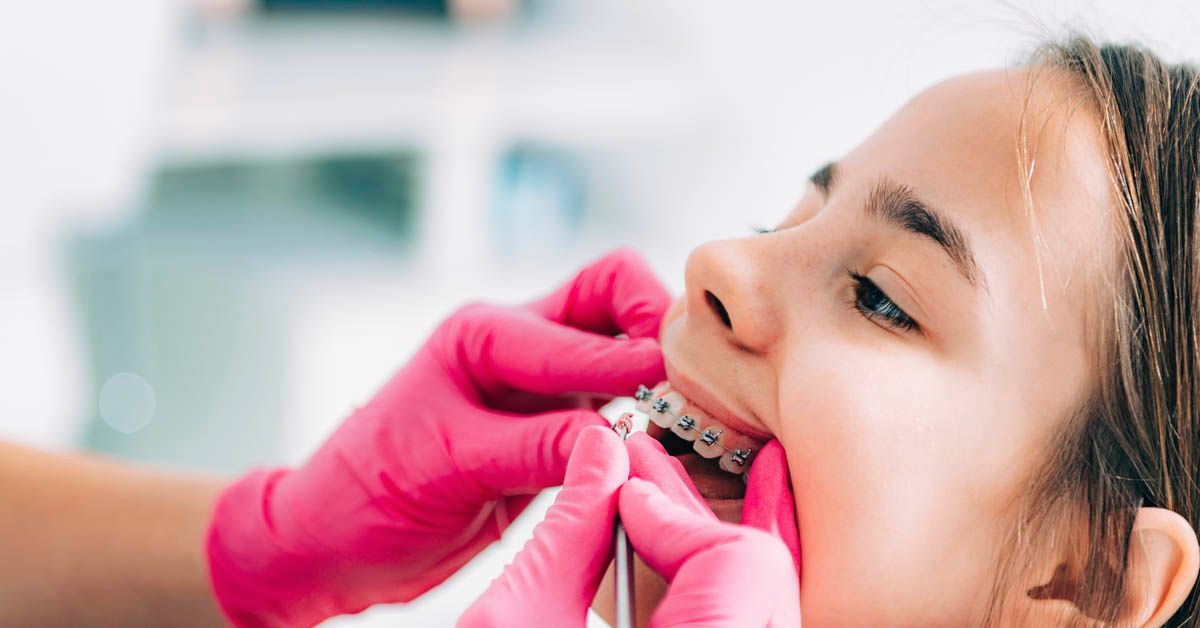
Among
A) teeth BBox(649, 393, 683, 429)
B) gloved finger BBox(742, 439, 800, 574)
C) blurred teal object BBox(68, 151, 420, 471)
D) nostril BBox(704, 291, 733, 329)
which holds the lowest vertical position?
blurred teal object BBox(68, 151, 420, 471)

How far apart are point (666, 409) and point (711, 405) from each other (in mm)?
41

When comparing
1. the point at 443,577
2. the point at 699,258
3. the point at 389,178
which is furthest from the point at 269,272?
the point at 699,258

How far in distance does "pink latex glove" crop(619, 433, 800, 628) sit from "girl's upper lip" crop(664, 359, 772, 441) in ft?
0.15

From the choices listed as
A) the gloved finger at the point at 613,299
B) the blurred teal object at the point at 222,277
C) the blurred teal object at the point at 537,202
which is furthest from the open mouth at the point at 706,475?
the blurred teal object at the point at 537,202

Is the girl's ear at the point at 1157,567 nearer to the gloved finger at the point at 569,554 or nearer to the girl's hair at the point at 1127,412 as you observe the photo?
the girl's hair at the point at 1127,412

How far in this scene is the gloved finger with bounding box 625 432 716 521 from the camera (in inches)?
31.1

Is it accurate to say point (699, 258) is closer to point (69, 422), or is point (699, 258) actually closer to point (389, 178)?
point (69, 422)

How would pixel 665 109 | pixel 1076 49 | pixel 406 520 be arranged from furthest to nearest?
pixel 665 109 < pixel 406 520 < pixel 1076 49

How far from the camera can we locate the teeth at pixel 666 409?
86 centimetres

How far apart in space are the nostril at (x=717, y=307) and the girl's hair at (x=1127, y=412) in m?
0.26

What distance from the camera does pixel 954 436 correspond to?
783mm

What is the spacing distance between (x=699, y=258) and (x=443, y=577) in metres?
0.46

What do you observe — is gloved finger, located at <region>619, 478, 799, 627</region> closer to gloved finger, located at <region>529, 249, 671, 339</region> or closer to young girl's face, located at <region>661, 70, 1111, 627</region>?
young girl's face, located at <region>661, 70, 1111, 627</region>

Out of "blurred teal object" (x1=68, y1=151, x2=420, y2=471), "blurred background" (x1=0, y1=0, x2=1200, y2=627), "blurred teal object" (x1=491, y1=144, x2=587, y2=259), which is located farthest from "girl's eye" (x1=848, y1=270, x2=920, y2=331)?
"blurred teal object" (x1=491, y1=144, x2=587, y2=259)
